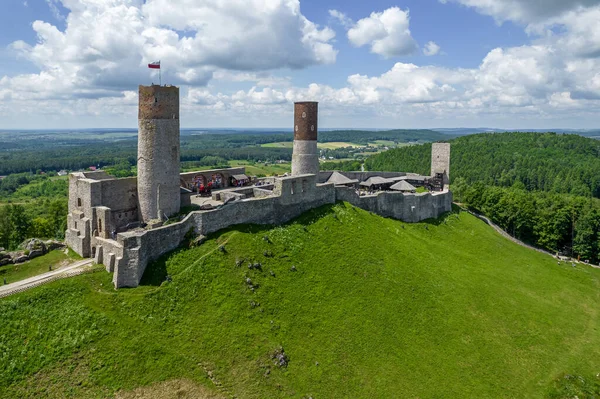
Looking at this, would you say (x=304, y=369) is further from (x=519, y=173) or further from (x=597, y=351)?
(x=519, y=173)

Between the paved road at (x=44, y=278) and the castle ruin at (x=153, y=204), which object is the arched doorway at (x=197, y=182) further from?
the paved road at (x=44, y=278)

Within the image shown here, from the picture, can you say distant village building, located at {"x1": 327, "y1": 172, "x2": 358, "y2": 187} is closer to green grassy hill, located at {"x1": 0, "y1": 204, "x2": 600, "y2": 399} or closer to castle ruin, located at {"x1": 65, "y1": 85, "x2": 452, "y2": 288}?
castle ruin, located at {"x1": 65, "y1": 85, "x2": 452, "y2": 288}

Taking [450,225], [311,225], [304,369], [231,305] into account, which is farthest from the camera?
[450,225]

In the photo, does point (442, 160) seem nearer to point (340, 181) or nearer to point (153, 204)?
point (340, 181)

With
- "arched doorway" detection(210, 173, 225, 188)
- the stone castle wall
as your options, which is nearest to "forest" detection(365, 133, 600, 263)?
the stone castle wall

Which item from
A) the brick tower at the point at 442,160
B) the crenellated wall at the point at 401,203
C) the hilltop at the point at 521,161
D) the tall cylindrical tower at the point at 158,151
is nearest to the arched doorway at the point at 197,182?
the tall cylindrical tower at the point at 158,151

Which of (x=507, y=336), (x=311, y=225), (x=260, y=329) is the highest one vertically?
(x=311, y=225)

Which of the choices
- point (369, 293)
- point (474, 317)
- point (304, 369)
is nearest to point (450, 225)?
point (474, 317)
